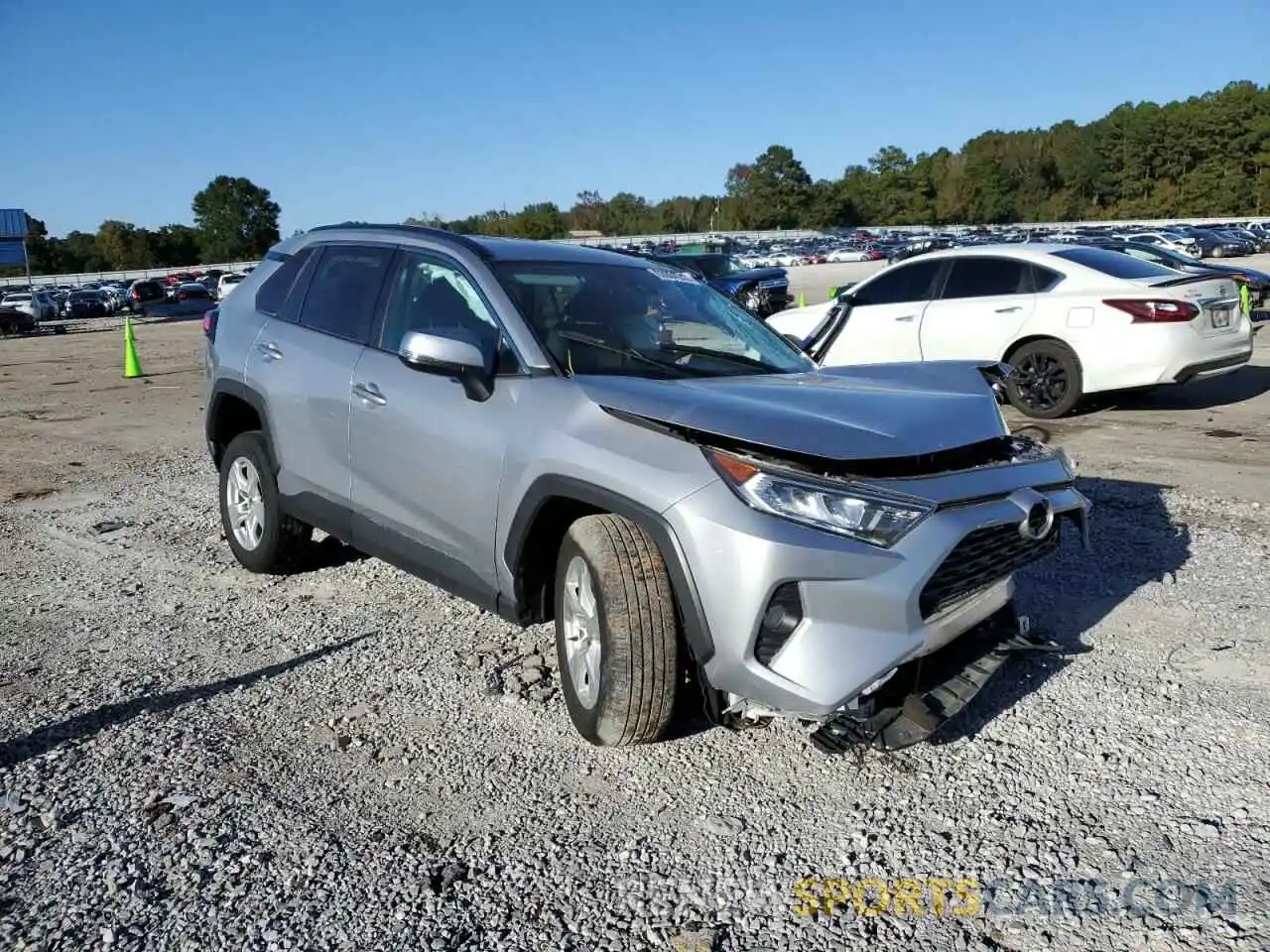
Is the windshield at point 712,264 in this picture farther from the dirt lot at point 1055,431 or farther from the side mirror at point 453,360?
the side mirror at point 453,360

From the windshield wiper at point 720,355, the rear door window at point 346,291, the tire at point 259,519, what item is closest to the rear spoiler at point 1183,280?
the windshield wiper at point 720,355

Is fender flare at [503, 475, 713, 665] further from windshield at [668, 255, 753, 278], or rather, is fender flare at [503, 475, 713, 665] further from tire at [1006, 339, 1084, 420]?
windshield at [668, 255, 753, 278]

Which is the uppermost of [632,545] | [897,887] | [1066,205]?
[1066,205]

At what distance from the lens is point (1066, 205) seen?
137m

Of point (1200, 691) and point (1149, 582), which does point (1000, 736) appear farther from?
point (1149, 582)

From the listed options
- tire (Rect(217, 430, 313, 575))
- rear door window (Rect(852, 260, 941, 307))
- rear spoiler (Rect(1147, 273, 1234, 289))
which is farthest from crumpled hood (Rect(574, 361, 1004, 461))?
rear door window (Rect(852, 260, 941, 307))

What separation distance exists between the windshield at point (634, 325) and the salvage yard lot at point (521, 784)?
1.29 meters

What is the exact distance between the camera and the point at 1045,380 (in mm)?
9672

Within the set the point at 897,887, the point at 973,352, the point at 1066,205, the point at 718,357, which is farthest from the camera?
the point at 1066,205

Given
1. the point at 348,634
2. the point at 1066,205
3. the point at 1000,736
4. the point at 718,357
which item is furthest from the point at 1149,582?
the point at 1066,205

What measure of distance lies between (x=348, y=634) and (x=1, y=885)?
1908 millimetres

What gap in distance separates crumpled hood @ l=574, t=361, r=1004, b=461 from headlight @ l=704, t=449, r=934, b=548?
0.32 feet

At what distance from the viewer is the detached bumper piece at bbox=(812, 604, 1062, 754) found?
3.13m

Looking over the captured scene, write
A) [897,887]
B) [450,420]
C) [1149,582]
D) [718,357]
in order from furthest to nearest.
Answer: [1149,582] < [718,357] < [450,420] < [897,887]
